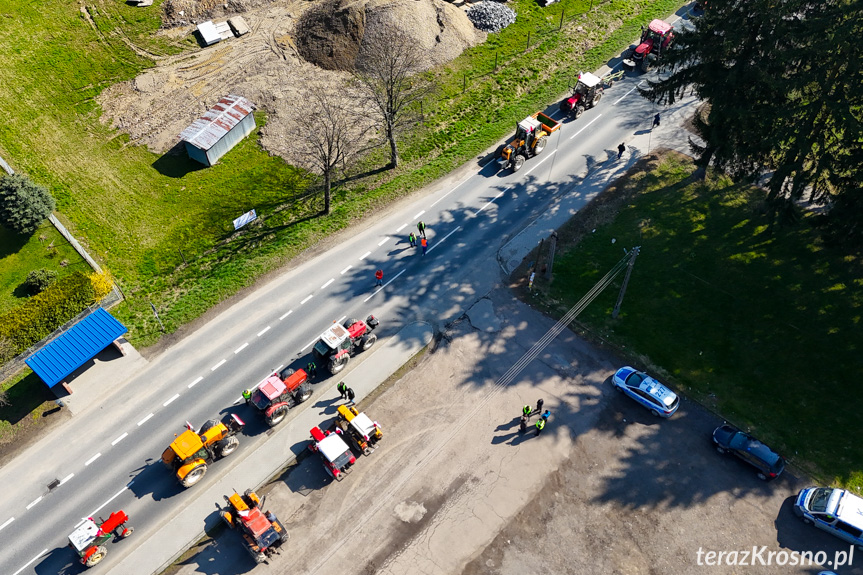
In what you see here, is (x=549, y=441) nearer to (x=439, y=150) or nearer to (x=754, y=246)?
(x=754, y=246)

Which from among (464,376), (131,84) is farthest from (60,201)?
(464,376)

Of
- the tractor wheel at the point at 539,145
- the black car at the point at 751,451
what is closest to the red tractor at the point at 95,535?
the black car at the point at 751,451

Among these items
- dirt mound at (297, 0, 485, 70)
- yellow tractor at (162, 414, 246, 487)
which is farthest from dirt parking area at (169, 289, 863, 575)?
dirt mound at (297, 0, 485, 70)

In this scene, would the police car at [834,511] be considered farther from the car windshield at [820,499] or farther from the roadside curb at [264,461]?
the roadside curb at [264,461]

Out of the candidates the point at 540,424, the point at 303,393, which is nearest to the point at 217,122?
the point at 303,393

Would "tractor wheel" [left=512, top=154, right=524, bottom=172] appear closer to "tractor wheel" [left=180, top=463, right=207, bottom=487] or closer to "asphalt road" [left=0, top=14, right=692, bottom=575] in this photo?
"asphalt road" [left=0, top=14, right=692, bottom=575]
